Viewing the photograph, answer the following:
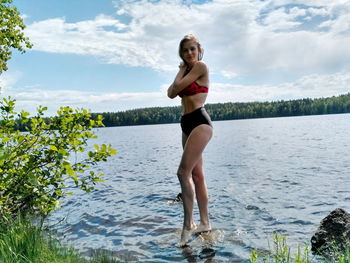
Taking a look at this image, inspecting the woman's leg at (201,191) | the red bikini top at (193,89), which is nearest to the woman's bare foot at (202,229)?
the woman's leg at (201,191)

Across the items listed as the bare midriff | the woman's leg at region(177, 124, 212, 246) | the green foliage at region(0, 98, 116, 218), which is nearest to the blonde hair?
the bare midriff

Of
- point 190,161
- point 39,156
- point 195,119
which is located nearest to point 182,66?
point 195,119

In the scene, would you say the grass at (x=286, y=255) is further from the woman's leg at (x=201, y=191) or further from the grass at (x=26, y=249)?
the grass at (x=26, y=249)

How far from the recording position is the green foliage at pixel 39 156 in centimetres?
571

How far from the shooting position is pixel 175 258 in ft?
20.0

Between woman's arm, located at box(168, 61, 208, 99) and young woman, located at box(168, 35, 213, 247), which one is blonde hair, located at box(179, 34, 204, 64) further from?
woman's arm, located at box(168, 61, 208, 99)

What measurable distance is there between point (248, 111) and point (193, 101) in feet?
552

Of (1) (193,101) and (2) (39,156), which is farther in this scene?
(1) (193,101)

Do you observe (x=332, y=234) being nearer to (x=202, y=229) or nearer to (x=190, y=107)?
(x=202, y=229)

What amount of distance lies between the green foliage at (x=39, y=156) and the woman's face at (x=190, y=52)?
6.65ft

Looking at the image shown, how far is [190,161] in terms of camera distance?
21.3ft

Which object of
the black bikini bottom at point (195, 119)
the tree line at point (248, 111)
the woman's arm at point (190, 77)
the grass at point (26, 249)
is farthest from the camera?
the tree line at point (248, 111)

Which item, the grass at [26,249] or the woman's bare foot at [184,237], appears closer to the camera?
the grass at [26,249]

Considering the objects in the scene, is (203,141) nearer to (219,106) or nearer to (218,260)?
(218,260)
